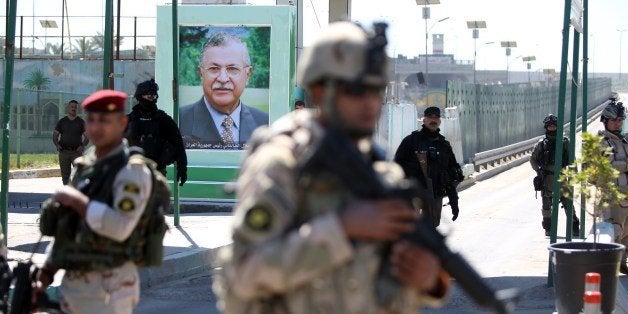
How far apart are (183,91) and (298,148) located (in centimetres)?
1760

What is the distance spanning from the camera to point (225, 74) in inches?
816

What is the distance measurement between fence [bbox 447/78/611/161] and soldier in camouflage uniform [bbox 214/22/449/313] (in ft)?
87.8

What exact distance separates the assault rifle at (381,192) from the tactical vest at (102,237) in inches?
95.6

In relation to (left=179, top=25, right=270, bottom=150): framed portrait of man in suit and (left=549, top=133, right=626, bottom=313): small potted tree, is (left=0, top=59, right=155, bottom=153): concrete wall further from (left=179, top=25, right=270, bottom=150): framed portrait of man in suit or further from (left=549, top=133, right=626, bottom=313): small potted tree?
(left=549, top=133, right=626, bottom=313): small potted tree

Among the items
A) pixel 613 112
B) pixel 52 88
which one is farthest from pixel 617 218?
pixel 52 88

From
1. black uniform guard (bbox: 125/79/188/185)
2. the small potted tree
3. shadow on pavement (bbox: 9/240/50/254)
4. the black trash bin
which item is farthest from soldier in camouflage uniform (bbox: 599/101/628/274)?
shadow on pavement (bbox: 9/240/50/254)

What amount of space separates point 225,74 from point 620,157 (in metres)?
8.91

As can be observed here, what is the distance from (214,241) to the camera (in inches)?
595

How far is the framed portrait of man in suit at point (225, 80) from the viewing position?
67.7ft

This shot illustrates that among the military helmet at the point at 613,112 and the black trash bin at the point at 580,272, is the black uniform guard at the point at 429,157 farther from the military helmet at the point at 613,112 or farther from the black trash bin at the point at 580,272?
the black trash bin at the point at 580,272

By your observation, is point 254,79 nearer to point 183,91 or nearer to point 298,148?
point 183,91

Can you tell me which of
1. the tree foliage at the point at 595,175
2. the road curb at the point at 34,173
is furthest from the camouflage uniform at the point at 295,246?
the road curb at the point at 34,173

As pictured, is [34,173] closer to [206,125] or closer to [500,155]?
[206,125]

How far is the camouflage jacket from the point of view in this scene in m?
13.4
